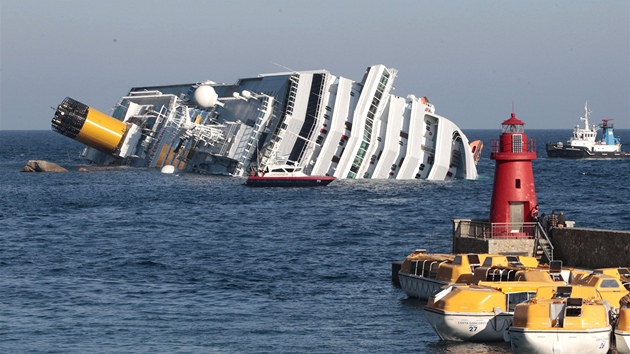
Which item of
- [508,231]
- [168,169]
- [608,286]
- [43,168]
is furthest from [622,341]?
[43,168]

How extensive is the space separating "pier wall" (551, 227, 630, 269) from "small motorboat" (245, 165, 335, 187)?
5161 cm

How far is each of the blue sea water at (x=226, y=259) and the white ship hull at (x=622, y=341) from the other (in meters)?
3.17

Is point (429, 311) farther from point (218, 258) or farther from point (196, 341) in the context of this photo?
point (218, 258)

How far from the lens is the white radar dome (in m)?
112

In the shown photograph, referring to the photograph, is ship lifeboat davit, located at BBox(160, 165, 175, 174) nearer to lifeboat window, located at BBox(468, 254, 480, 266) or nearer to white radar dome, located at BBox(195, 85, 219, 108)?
white radar dome, located at BBox(195, 85, 219, 108)

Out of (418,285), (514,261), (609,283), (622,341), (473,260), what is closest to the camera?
(622,341)

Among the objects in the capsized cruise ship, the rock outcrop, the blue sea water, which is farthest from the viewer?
the rock outcrop

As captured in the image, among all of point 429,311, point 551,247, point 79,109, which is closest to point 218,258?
point 551,247

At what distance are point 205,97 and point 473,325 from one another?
82.3 meters

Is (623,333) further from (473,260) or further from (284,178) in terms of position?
(284,178)

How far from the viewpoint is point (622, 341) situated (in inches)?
1135

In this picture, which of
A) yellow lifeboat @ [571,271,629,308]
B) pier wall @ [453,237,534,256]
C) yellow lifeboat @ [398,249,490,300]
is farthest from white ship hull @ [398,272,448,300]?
yellow lifeboat @ [571,271,629,308]

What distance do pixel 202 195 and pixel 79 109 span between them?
30876 millimetres

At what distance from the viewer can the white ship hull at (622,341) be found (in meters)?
28.8
